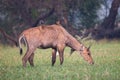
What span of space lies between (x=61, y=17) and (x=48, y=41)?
12831mm

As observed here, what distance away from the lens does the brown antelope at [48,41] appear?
44.9 feet

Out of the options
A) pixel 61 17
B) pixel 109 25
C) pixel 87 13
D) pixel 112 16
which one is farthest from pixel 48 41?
pixel 87 13

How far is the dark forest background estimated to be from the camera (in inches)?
1041

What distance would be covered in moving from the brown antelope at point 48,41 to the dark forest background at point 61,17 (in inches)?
398

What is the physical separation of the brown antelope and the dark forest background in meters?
10.1

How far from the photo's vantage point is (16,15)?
27.5 metres

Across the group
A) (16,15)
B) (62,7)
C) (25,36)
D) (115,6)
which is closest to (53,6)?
(62,7)

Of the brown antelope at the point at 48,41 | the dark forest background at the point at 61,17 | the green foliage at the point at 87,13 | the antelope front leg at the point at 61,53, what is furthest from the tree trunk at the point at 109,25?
the antelope front leg at the point at 61,53

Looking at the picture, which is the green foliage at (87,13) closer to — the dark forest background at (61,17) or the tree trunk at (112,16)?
the dark forest background at (61,17)

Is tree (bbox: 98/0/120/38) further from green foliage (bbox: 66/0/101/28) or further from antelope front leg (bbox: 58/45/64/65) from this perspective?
antelope front leg (bbox: 58/45/64/65)

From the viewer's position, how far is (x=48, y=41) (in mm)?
13984

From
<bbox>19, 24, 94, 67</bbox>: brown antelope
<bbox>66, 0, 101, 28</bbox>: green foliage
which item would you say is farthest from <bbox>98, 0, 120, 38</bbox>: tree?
<bbox>19, 24, 94, 67</bbox>: brown antelope

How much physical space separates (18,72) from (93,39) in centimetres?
1688

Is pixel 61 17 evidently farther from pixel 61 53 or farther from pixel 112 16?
pixel 61 53
